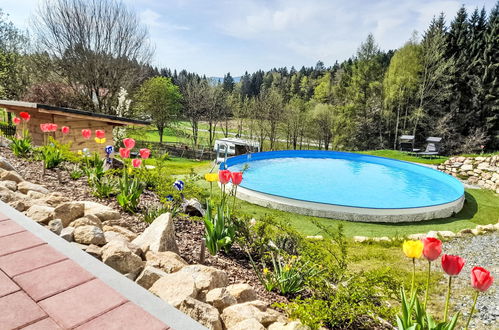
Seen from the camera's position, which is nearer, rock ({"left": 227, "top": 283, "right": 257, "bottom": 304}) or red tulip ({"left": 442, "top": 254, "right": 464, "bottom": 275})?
red tulip ({"left": 442, "top": 254, "right": 464, "bottom": 275})

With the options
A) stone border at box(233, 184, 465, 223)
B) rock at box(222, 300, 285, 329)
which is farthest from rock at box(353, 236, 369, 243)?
rock at box(222, 300, 285, 329)

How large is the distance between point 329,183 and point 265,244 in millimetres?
10810

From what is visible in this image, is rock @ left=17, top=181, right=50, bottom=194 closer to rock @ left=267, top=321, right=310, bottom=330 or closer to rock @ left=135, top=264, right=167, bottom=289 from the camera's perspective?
rock @ left=135, top=264, right=167, bottom=289

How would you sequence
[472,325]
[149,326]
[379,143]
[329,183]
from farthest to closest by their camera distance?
[379,143]
[329,183]
[472,325]
[149,326]

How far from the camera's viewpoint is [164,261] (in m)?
2.18

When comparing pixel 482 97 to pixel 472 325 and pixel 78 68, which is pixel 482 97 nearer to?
pixel 472 325

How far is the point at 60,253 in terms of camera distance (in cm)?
178

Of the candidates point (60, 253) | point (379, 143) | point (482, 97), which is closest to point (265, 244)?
point (60, 253)

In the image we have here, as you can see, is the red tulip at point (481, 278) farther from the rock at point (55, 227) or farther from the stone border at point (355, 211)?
the stone border at point (355, 211)

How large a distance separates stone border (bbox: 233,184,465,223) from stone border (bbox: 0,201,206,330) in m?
7.15

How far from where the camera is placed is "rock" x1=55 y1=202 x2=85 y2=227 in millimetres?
2599

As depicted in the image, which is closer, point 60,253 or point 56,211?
point 60,253

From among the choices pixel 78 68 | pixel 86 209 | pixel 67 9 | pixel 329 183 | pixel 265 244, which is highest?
pixel 67 9

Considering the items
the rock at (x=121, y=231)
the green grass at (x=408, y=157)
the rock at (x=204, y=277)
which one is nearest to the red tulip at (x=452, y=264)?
the rock at (x=204, y=277)
